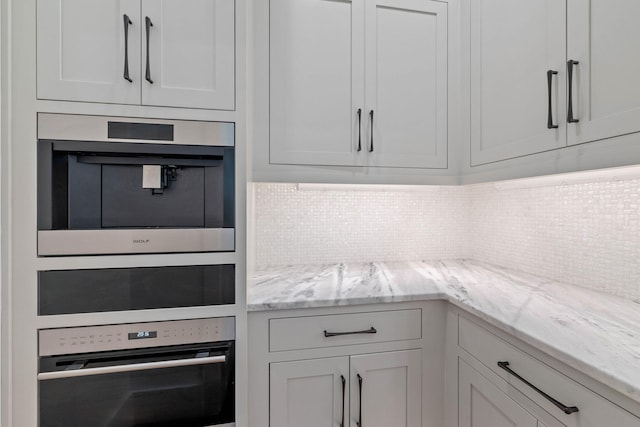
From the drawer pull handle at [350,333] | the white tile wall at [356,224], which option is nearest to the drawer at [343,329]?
the drawer pull handle at [350,333]

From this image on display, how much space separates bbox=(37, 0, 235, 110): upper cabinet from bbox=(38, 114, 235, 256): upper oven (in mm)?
89

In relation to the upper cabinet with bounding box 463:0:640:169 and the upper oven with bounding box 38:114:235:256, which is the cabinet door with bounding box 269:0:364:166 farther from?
the upper cabinet with bounding box 463:0:640:169

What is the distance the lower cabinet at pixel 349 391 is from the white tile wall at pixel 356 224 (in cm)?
67

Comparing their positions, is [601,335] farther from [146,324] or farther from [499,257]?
[146,324]

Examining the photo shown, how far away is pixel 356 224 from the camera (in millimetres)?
1841

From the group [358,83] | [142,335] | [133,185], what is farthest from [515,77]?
[142,335]

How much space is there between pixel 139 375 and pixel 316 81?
133cm

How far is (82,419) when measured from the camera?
1027 millimetres

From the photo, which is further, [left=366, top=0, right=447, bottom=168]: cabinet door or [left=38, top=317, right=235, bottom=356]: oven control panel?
[left=366, top=0, right=447, bottom=168]: cabinet door

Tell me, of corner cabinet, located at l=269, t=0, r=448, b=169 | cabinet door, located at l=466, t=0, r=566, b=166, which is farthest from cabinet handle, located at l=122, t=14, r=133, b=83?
cabinet door, located at l=466, t=0, r=566, b=166

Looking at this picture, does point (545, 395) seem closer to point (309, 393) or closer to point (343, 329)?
point (343, 329)

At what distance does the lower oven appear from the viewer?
101cm
